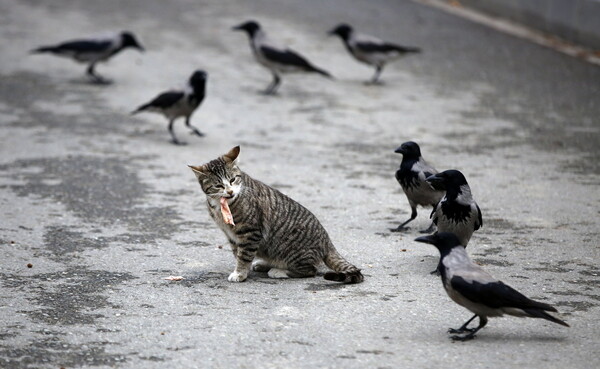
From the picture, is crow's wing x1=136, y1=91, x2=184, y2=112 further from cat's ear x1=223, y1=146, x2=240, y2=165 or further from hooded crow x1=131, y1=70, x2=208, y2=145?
cat's ear x1=223, y1=146, x2=240, y2=165

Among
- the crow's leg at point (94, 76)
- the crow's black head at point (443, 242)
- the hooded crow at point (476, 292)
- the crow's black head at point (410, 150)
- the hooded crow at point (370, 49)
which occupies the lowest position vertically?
the crow's leg at point (94, 76)

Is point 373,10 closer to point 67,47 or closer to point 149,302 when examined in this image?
point 67,47

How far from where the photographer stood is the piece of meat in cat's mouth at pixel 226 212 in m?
6.40

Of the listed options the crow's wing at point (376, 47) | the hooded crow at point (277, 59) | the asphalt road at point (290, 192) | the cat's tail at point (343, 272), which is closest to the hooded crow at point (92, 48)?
the asphalt road at point (290, 192)

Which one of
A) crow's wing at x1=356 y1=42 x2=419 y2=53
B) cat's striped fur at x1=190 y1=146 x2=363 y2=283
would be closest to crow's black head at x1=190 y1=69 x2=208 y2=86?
crow's wing at x1=356 y1=42 x2=419 y2=53

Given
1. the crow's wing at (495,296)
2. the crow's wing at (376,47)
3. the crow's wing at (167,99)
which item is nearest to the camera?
the crow's wing at (495,296)

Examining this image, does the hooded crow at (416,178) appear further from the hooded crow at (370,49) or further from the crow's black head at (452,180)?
the hooded crow at (370,49)

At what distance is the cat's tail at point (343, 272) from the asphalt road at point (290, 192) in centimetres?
8

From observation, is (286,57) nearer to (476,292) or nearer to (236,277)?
(236,277)

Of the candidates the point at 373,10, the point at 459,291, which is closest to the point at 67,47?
the point at 373,10

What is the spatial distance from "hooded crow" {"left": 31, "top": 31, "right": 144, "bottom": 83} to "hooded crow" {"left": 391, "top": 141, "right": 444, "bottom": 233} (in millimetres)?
7056

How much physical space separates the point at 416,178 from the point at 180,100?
4131 mm

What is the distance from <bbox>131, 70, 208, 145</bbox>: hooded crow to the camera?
10.9 meters

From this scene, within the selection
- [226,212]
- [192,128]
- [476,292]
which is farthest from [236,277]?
[192,128]
